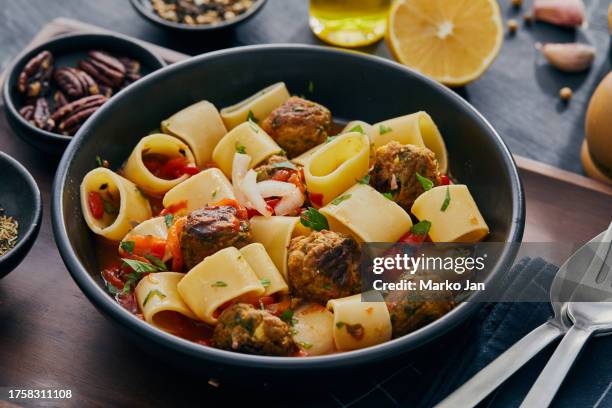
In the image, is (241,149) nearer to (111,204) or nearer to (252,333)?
(111,204)

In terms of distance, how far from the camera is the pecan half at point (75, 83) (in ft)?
17.7

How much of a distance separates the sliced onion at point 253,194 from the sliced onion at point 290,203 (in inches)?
3.0

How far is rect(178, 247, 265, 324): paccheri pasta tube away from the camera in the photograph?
365 centimetres

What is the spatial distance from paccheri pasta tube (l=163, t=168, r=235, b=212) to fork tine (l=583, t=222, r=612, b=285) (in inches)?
73.8

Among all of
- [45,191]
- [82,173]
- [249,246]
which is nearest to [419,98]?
[249,246]

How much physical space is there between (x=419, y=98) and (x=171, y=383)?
7.35ft

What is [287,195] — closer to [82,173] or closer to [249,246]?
[249,246]

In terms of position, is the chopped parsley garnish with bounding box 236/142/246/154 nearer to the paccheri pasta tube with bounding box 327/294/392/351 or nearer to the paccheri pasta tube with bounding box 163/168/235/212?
the paccheri pasta tube with bounding box 163/168/235/212

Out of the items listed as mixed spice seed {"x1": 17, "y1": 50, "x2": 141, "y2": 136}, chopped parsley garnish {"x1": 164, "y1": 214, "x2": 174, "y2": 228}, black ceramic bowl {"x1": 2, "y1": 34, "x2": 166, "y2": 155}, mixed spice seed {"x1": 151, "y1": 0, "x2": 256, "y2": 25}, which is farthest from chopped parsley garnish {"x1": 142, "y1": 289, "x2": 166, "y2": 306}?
mixed spice seed {"x1": 151, "y1": 0, "x2": 256, "y2": 25}

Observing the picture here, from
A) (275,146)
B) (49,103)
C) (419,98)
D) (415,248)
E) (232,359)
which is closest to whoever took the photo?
(232,359)

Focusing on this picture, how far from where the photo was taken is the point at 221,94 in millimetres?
4992

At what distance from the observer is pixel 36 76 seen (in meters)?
5.41

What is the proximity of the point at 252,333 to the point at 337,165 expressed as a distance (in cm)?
137

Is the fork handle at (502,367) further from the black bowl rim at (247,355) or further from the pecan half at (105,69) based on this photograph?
the pecan half at (105,69)
